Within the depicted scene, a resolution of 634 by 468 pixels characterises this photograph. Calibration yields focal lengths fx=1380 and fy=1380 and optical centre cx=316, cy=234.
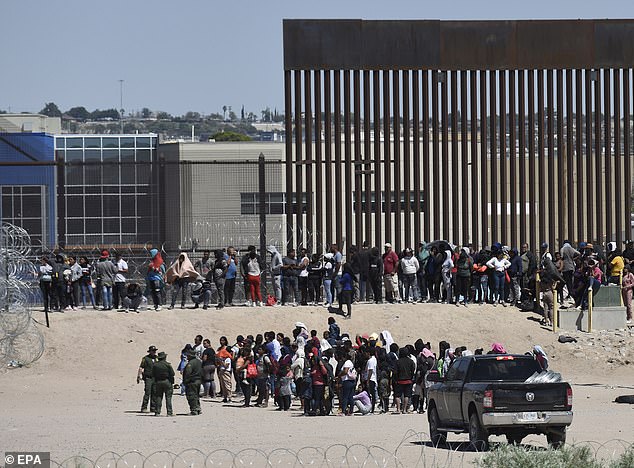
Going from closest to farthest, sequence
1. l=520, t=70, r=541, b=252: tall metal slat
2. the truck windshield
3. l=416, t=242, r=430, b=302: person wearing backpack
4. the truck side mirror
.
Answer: the truck windshield < the truck side mirror < l=416, t=242, r=430, b=302: person wearing backpack < l=520, t=70, r=541, b=252: tall metal slat

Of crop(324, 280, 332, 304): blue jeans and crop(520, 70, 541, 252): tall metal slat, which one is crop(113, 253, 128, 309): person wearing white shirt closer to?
crop(324, 280, 332, 304): blue jeans

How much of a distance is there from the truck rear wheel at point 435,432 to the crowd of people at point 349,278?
12.5 metres

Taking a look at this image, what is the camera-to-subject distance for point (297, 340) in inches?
1090

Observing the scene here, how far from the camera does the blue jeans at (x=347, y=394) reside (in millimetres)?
25125

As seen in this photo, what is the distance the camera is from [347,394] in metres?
25.3

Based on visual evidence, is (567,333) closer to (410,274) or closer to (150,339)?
(410,274)

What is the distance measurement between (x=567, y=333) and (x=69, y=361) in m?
12.6

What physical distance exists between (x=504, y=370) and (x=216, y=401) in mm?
9542

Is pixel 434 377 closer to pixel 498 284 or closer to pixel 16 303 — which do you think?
pixel 16 303

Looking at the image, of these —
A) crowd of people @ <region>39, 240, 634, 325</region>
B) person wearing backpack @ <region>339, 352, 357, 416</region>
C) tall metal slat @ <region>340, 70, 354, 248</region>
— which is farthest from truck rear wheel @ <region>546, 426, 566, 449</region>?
tall metal slat @ <region>340, 70, 354, 248</region>

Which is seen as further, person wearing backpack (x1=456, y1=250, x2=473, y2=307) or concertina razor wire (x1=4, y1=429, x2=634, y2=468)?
person wearing backpack (x1=456, y1=250, x2=473, y2=307)

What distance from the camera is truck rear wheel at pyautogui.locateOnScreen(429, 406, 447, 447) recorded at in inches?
818

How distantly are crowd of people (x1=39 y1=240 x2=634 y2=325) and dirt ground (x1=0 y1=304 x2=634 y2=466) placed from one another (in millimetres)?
532

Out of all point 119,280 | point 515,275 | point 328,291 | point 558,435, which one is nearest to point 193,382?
point 558,435
